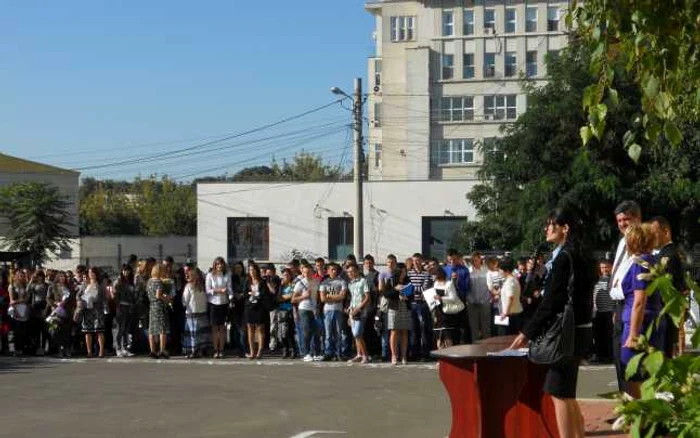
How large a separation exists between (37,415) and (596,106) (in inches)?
353

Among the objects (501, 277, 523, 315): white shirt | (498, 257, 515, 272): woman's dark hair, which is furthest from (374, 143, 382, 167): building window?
(501, 277, 523, 315): white shirt

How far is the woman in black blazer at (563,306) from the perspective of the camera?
7.97m

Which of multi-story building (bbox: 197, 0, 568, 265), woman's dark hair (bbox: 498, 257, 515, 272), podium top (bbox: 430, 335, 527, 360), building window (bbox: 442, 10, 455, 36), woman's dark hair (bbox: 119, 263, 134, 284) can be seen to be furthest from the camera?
building window (bbox: 442, 10, 455, 36)

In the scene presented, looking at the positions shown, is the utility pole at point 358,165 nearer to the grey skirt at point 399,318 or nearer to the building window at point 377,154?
the grey skirt at point 399,318

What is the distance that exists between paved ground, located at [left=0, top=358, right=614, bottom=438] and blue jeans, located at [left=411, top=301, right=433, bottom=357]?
0.99 m

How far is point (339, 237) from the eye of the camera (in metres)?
69.4

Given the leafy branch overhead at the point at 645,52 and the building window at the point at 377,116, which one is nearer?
the leafy branch overhead at the point at 645,52

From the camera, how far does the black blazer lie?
8070mm

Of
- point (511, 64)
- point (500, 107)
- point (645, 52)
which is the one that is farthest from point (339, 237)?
point (645, 52)

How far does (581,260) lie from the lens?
26.9 ft

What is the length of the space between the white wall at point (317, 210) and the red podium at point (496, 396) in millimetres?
55887

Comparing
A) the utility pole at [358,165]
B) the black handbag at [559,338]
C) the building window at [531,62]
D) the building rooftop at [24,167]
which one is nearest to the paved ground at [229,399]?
the black handbag at [559,338]

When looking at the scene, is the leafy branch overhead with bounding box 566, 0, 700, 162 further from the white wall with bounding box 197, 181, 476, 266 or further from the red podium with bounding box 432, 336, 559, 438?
the white wall with bounding box 197, 181, 476, 266

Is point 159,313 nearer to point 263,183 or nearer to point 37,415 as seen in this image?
point 37,415
